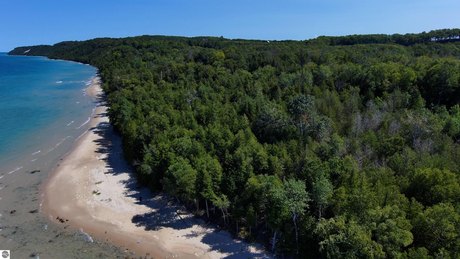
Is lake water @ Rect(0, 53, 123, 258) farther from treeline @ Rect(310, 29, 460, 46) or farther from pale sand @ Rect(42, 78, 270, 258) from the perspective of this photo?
treeline @ Rect(310, 29, 460, 46)

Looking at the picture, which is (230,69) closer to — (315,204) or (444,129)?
(444,129)

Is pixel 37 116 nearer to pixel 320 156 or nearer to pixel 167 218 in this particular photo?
pixel 167 218

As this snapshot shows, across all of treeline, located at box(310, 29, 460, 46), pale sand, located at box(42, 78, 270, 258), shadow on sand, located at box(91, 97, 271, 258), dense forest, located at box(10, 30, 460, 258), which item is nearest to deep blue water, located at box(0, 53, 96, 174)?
pale sand, located at box(42, 78, 270, 258)

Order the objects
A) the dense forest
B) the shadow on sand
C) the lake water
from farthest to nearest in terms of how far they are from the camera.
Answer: the lake water, the shadow on sand, the dense forest

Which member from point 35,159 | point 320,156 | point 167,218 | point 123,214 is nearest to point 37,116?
point 35,159

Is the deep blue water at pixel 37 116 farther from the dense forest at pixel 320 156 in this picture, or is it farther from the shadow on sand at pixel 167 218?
the shadow on sand at pixel 167 218

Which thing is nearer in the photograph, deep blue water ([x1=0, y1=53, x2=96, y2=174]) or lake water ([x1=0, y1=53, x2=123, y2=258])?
lake water ([x1=0, y1=53, x2=123, y2=258])

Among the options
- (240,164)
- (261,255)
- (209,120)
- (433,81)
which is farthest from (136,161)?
(433,81)
